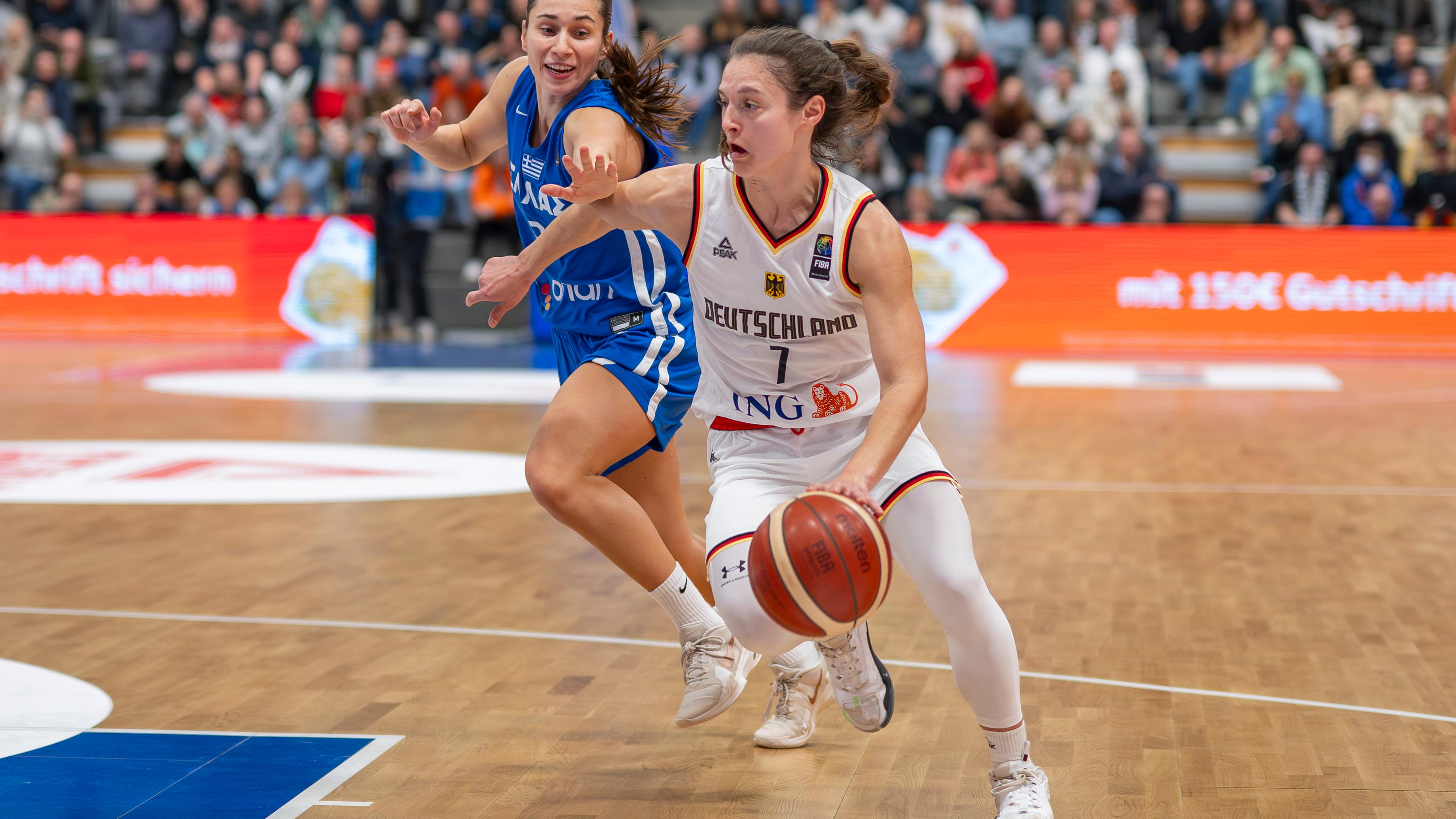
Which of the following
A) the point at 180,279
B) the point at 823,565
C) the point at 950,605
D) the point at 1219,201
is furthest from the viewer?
the point at 1219,201

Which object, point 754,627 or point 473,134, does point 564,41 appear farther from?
point 754,627

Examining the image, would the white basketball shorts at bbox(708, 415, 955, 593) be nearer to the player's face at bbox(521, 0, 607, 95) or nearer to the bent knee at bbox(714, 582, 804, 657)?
the bent knee at bbox(714, 582, 804, 657)

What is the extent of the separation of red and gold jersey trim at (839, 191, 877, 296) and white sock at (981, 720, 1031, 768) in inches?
40.1

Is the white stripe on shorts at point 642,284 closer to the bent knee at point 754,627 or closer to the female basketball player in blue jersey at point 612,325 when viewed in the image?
the female basketball player in blue jersey at point 612,325

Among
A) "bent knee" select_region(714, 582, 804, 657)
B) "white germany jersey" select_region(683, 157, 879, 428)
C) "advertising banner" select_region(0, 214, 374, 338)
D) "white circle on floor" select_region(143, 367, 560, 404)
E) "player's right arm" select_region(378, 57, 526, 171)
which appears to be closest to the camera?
"bent knee" select_region(714, 582, 804, 657)

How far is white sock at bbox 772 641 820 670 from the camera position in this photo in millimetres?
4164

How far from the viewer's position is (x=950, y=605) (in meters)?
3.36

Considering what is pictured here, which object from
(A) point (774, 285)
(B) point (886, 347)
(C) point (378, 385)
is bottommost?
(C) point (378, 385)

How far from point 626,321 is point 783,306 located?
926 mm

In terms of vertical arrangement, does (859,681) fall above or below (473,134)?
below

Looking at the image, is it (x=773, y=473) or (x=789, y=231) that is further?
(x=773, y=473)

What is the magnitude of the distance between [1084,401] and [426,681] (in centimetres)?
778

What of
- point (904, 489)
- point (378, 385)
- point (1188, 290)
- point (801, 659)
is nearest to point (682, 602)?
point (801, 659)

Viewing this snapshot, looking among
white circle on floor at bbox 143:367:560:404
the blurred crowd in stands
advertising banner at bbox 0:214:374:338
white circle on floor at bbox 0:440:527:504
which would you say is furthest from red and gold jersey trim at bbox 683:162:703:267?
advertising banner at bbox 0:214:374:338
